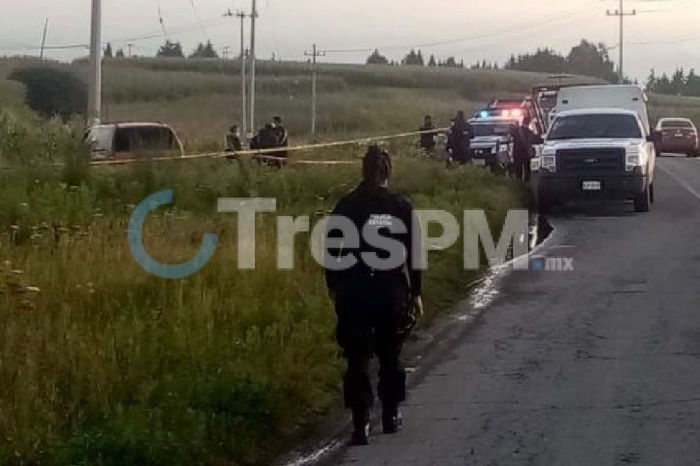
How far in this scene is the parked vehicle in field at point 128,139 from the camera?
27156 millimetres

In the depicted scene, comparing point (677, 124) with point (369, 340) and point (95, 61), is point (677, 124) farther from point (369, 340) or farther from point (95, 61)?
point (369, 340)

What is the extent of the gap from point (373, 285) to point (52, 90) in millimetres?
64092

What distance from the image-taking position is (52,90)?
70625 mm

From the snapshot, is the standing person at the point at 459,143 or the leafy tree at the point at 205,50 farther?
the leafy tree at the point at 205,50

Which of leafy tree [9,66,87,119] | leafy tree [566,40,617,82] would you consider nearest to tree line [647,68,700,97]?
leafy tree [566,40,617,82]

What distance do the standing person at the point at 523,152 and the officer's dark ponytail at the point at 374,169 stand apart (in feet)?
76.2

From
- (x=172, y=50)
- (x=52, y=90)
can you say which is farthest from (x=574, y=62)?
(x=52, y=90)

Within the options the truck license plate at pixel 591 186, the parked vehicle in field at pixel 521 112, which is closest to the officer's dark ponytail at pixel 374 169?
the truck license plate at pixel 591 186

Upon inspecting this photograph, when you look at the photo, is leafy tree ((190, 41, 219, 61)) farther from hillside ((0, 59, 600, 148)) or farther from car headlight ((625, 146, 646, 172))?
car headlight ((625, 146, 646, 172))

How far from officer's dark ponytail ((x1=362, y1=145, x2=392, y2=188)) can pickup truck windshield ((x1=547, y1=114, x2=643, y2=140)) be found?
18555 millimetres

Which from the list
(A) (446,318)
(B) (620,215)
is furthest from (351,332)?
(B) (620,215)

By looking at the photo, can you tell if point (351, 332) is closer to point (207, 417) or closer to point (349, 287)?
point (349, 287)

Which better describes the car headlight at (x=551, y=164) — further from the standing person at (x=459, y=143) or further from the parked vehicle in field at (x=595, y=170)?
the standing person at (x=459, y=143)

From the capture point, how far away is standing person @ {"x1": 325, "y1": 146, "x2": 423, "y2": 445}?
8859mm
